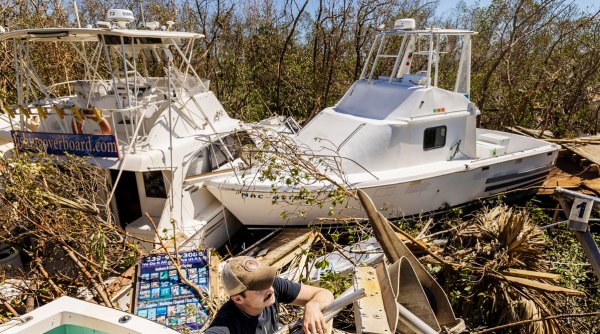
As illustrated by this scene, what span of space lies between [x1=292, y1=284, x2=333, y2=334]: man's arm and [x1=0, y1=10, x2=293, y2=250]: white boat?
123 inches

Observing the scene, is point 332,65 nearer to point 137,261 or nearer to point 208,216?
point 208,216

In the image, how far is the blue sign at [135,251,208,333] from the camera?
3.51m

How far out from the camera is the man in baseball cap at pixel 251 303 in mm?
1846

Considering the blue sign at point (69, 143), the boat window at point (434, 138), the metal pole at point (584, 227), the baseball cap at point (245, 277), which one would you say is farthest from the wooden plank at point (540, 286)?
the blue sign at point (69, 143)

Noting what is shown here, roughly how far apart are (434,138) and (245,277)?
523 cm

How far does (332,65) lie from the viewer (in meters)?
10.9

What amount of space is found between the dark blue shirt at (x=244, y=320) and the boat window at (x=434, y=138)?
15.4ft

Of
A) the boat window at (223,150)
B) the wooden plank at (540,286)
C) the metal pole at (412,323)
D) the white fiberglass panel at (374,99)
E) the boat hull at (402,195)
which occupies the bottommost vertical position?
the boat hull at (402,195)

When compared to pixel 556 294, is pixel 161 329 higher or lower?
higher

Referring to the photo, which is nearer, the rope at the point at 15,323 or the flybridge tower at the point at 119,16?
the rope at the point at 15,323

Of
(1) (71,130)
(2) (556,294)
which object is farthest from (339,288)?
(1) (71,130)

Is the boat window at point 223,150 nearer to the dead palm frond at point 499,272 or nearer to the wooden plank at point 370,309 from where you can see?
the dead palm frond at point 499,272

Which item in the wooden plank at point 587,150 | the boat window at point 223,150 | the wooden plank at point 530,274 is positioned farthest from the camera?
the wooden plank at point 587,150

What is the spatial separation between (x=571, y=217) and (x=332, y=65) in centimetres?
886
